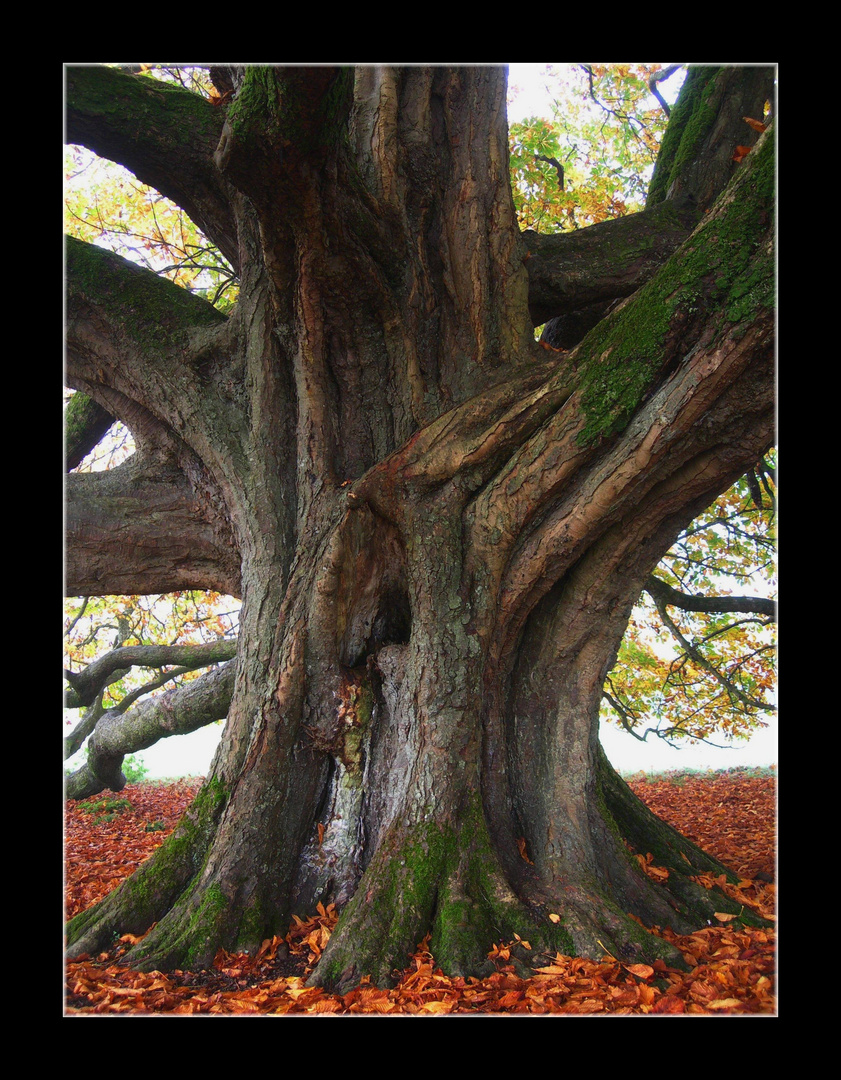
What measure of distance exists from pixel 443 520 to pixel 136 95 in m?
3.55

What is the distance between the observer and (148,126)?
4684 millimetres

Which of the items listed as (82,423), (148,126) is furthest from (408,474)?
(82,423)

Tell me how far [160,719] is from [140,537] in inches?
90.6

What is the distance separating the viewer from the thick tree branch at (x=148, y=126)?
4590 millimetres

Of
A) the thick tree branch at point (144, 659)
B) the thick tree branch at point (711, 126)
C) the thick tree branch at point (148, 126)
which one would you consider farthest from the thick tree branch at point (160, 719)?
the thick tree branch at point (711, 126)

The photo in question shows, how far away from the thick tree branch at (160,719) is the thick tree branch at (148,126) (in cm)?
377

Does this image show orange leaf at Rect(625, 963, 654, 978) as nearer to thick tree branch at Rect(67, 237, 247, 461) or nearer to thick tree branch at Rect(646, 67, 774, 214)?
thick tree branch at Rect(67, 237, 247, 461)

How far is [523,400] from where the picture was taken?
3.92m

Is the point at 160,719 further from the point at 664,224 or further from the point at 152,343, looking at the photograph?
the point at 664,224
